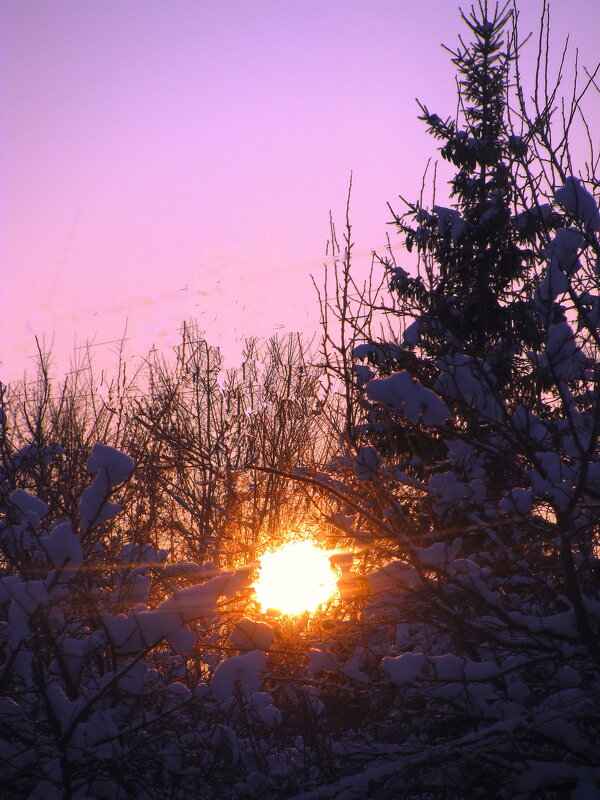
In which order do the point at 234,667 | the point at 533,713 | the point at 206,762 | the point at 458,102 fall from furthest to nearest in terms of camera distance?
the point at 458,102 → the point at 206,762 → the point at 234,667 → the point at 533,713

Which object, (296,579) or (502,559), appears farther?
(296,579)

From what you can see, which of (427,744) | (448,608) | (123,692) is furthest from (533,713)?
(123,692)

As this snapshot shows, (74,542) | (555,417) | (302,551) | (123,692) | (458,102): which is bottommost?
(123,692)

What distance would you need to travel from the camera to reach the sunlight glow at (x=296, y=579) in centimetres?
402

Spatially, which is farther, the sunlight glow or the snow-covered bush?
the sunlight glow

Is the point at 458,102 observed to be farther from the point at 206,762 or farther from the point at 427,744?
the point at 206,762

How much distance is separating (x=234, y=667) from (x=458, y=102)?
371cm

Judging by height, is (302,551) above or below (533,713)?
above

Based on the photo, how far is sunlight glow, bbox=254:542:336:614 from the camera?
4016mm

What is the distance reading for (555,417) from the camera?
4.61 meters

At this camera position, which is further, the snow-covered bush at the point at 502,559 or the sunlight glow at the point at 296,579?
the sunlight glow at the point at 296,579

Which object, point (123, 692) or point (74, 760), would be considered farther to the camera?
point (123, 692)

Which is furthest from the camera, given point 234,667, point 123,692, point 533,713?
point 123,692

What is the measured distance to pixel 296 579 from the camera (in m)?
4.30
